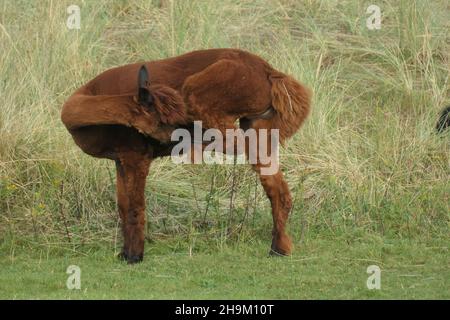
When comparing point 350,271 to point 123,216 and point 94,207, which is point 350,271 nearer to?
point 123,216

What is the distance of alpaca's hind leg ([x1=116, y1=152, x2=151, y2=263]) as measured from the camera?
23.6 ft

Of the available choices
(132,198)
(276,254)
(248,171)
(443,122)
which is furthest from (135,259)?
(443,122)

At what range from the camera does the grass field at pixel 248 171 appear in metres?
7.09

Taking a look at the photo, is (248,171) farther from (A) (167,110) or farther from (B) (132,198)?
(A) (167,110)

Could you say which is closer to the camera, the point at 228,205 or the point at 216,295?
the point at 216,295

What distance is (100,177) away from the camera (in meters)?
8.84

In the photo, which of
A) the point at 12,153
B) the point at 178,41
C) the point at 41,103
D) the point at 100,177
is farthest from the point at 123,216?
the point at 178,41

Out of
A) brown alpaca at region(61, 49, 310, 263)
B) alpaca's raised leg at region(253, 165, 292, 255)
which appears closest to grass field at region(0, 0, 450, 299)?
alpaca's raised leg at region(253, 165, 292, 255)

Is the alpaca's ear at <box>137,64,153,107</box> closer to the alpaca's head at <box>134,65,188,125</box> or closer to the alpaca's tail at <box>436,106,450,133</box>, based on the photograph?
the alpaca's head at <box>134,65,188,125</box>

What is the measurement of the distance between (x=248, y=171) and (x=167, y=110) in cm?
245

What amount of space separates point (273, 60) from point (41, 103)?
9.10ft

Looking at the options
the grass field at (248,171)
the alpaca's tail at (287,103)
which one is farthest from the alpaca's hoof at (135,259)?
the alpaca's tail at (287,103)

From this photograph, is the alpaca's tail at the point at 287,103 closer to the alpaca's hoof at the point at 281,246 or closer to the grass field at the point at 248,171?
the alpaca's hoof at the point at 281,246
